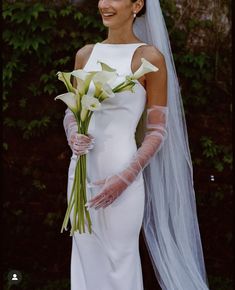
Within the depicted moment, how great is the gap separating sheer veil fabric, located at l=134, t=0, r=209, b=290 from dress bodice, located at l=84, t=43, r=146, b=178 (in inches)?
9.4

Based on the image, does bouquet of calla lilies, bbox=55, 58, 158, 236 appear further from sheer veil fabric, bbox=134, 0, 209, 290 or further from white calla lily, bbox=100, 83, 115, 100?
sheer veil fabric, bbox=134, 0, 209, 290

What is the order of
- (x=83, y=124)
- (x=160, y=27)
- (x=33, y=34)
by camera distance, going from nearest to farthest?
(x=83, y=124)
(x=160, y=27)
(x=33, y=34)

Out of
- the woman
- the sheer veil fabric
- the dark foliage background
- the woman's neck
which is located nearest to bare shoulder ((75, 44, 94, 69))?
the woman

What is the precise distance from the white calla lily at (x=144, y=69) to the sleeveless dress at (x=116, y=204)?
0.13 metres

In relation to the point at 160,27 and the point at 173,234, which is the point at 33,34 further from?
the point at 173,234

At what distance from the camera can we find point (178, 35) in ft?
14.2

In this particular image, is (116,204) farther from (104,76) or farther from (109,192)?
(104,76)

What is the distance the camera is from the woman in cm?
275

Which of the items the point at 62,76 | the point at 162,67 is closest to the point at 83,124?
the point at 62,76

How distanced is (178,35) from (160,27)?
4.70 ft

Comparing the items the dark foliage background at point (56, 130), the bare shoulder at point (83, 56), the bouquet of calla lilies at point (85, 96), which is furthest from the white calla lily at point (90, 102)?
the dark foliage background at point (56, 130)

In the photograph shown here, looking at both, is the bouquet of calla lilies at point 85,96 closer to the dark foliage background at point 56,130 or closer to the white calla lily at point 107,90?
the white calla lily at point 107,90

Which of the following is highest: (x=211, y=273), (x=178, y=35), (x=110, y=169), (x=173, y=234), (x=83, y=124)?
(x=178, y=35)

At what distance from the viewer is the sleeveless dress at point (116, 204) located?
2754 mm
